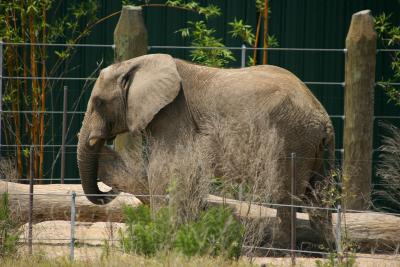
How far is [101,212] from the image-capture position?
1306 centimetres

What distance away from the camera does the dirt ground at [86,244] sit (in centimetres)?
1126

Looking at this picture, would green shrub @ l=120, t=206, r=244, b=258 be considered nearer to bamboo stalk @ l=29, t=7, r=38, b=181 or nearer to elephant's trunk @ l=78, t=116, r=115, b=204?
elephant's trunk @ l=78, t=116, r=115, b=204

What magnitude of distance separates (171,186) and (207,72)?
1.89 m

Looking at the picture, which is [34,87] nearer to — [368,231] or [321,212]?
[321,212]

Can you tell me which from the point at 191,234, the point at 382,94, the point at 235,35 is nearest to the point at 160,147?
the point at 191,234

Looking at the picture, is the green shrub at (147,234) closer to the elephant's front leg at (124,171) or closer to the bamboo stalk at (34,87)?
the elephant's front leg at (124,171)

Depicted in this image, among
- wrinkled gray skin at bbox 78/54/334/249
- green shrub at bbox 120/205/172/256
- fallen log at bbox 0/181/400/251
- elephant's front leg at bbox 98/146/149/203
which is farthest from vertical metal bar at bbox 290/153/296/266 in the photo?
elephant's front leg at bbox 98/146/149/203

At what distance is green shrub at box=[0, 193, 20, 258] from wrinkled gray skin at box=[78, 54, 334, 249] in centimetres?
154

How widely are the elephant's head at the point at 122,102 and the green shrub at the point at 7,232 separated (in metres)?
1.50

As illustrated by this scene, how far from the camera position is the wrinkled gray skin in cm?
1235

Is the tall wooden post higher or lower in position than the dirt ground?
higher

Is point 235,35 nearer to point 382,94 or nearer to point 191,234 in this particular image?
point 382,94

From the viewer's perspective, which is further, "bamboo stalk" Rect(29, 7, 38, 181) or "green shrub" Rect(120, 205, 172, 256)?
"bamboo stalk" Rect(29, 7, 38, 181)

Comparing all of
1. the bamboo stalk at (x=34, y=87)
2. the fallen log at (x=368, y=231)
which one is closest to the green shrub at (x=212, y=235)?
the fallen log at (x=368, y=231)
